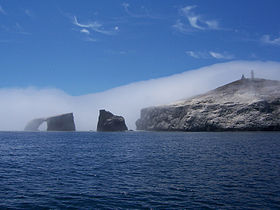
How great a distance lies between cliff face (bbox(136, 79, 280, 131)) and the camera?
14240 cm

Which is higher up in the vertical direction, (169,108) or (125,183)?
(169,108)

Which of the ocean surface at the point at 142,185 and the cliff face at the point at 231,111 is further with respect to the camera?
the cliff face at the point at 231,111

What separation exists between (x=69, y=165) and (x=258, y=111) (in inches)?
5036

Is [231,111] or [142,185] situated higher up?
[231,111]

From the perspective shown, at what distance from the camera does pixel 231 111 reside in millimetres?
150750

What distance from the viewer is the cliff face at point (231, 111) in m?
142

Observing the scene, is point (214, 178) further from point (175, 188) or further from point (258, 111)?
point (258, 111)

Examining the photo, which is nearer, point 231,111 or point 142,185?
point 142,185

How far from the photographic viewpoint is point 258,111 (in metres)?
144

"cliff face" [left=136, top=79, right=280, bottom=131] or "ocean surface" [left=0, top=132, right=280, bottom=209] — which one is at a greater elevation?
"cliff face" [left=136, top=79, right=280, bottom=131]

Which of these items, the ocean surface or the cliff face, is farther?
the cliff face

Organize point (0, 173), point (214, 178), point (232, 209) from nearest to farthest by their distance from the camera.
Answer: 1. point (232, 209)
2. point (214, 178)
3. point (0, 173)

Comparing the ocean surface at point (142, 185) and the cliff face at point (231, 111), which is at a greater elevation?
the cliff face at point (231, 111)

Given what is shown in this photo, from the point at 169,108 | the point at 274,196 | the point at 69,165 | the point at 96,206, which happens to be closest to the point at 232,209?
the point at 274,196
